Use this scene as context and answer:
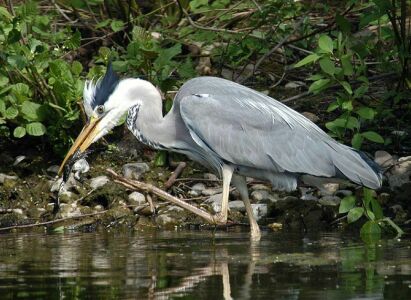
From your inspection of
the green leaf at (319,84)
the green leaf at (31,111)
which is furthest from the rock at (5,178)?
the green leaf at (319,84)

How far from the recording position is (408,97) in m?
10.1

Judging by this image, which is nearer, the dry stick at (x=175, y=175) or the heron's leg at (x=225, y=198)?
the heron's leg at (x=225, y=198)

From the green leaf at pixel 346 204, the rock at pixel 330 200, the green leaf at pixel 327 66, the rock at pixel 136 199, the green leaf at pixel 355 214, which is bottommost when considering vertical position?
the green leaf at pixel 355 214

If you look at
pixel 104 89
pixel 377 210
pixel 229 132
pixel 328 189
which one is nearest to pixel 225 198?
pixel 229 132

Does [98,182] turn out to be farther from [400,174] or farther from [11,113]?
[400,174]

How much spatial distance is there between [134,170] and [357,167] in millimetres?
2512

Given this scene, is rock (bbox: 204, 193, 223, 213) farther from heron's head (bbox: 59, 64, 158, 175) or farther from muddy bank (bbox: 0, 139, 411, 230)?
heron's head (bbox: 59, 64, 158, 175)

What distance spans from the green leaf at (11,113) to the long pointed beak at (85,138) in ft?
4.00

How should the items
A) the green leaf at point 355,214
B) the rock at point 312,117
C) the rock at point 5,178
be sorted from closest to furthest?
the green leaf at point 355,214 < the rock at point 5,178 < the rock at point 312,117

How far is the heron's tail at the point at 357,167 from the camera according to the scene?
8.30 meters

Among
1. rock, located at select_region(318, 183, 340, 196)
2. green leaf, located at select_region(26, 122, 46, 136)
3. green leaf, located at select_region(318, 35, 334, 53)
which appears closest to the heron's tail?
green leaf, located at select_region(318, 35, 334, 53)

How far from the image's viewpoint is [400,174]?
9.55m

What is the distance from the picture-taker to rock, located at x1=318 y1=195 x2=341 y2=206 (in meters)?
9.32

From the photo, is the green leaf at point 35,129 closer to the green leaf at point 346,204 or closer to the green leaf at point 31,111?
the green leaf at point 31,111
